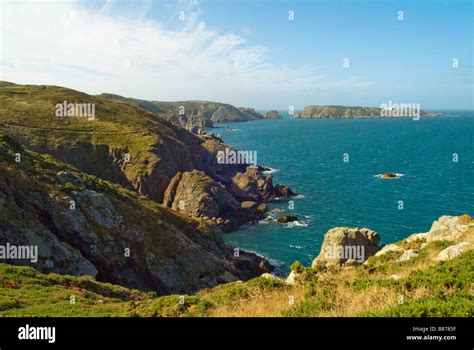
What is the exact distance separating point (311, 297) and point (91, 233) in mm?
28781

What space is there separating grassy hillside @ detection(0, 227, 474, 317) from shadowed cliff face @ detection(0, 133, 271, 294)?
7.10 meters

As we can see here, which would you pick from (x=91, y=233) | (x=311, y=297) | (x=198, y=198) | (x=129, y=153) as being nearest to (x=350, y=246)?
(x=91, y=233)

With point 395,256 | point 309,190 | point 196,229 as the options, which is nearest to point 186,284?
point 196,229

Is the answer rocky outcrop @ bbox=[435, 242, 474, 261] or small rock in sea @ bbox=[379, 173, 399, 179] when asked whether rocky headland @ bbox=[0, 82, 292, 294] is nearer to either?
rocky outcrop @ bbox=[435, 242, 474, 261]

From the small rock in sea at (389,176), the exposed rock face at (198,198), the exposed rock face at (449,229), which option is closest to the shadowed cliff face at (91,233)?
the exposed rock face at (449,229)

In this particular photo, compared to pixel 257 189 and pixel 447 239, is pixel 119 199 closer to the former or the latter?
pixel 447 239

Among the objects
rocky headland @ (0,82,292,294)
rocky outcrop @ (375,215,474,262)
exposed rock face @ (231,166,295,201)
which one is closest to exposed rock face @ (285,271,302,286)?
rocky outcrop @ (375,215,474,262)

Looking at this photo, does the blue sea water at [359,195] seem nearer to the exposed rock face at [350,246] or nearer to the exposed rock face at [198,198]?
the exposed rock face at [198,198]

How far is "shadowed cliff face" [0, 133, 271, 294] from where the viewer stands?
1239 inches

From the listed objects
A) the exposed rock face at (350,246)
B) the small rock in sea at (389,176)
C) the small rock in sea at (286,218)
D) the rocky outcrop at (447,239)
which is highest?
the rocky outcrop at (447,239)

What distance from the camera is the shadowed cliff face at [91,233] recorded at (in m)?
31.5

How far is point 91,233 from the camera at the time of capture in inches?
1478

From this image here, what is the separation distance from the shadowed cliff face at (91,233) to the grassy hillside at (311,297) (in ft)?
23.3
